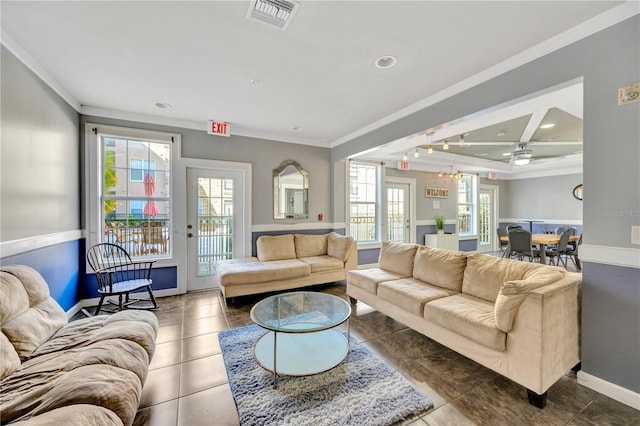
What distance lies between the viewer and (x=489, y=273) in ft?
7.98

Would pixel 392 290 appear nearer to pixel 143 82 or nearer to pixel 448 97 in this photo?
pixel 448 97

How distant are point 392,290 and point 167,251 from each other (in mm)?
3260

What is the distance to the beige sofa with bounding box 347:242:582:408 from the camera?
170 cm

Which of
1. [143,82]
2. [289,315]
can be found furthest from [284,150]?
[289,315]

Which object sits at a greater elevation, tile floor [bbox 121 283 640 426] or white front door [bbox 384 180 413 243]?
white front door [bbox 384 180 413 243]

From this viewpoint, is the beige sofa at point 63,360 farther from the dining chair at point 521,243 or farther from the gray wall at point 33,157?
the dining chair at point 521,243

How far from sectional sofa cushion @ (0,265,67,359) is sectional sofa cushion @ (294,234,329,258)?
2.99 metres

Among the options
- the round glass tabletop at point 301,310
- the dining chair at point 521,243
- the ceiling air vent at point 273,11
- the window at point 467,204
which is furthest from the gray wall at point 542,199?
the ceiling air vent at point 273,11

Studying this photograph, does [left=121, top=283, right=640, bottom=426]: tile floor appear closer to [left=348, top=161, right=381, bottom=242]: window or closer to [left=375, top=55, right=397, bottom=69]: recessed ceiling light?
[left=375, top=55, right=397, bottom=69]: recessed ceiling light

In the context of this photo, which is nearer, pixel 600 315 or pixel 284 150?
pixel 600 315

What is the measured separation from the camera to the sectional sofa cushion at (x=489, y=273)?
2271mm

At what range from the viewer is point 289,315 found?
2.55 m

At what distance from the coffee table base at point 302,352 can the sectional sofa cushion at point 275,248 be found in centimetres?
187

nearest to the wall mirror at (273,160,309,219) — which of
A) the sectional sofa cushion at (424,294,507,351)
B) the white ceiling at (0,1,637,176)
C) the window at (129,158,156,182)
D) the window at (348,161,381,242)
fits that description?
the window at (348,161,381,242)
